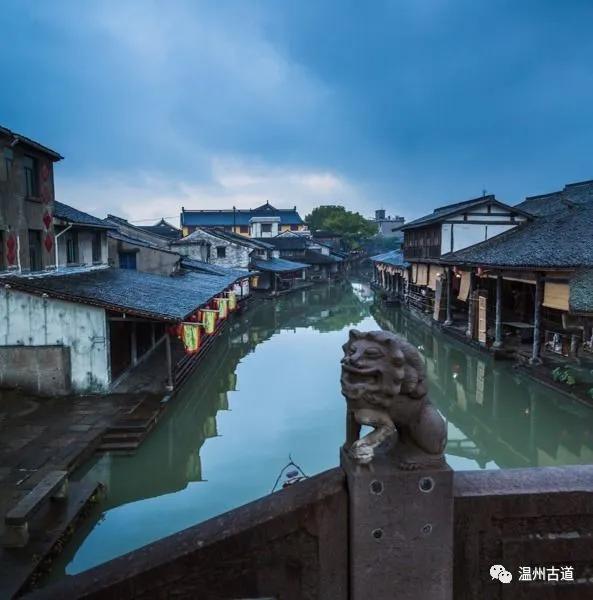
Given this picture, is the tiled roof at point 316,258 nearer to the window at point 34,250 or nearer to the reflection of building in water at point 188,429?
the reflection of building in water at point 188,429

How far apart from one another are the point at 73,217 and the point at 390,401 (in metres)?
18.8

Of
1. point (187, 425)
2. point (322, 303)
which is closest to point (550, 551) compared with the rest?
point (187, 425)

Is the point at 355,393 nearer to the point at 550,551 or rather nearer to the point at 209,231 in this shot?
the point at 550,551

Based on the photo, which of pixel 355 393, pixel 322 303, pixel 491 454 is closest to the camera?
pixel 355 393

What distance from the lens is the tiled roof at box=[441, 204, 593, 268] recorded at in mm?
15023

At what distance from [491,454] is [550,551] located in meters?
9.12

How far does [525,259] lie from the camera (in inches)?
656

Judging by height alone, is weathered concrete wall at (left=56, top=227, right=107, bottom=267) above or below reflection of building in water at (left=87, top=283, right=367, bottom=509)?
above

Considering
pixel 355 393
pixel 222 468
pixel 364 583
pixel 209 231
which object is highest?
pixel 209 231

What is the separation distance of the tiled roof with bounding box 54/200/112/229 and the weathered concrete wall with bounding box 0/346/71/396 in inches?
235

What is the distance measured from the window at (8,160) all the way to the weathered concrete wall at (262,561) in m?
14.2

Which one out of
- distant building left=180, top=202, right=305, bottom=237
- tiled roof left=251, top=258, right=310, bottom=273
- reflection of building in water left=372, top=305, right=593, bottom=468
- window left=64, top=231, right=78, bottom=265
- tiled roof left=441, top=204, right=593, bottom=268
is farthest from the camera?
distant building left=180, top=202, right=305, bottom=237

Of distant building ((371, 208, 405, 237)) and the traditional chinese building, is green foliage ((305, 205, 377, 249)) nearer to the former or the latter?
distant building ((371, 208, 405, 237))

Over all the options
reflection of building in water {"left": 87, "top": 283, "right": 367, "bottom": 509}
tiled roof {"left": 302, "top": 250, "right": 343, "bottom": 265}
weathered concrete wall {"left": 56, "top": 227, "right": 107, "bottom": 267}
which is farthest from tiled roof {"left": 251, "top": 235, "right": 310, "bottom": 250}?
weathered concrete wall {"left": 56, "top": 227, "right": 107, "bottom": 267}
